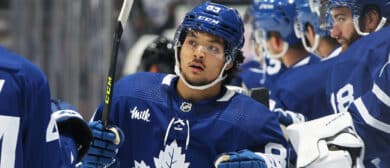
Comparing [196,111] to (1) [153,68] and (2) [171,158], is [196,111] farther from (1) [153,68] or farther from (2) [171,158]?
(1) [153,68]

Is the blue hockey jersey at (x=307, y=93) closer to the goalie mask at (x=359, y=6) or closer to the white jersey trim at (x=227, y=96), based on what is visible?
the goalie mask at (x=359, y=6)

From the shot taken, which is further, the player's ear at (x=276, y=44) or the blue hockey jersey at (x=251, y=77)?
the blue hockey jersey at (x=251, y=77)

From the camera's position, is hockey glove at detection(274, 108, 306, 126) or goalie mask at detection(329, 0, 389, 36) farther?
hockey glove at detection(274, 108, 306, 126)

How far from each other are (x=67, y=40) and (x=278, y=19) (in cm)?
128

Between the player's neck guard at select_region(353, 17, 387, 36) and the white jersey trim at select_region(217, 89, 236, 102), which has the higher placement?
the player's neck guard at select_region(353, 17, 387, 36)

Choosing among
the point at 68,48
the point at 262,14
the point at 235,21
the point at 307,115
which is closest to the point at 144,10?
the point at 68,48

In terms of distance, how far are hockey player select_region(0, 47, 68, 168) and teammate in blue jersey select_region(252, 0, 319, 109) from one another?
10.1 feet

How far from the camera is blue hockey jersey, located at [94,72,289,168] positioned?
388cm

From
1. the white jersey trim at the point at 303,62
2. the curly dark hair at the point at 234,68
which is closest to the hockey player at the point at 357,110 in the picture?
the curly dark hair at the point at 234,68

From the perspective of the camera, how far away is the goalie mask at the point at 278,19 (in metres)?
5.80

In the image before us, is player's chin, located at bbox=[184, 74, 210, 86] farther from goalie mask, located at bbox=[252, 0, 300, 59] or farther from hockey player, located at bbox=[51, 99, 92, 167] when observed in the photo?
goalie mask, located at bbox=[252, 0, 300, 59]

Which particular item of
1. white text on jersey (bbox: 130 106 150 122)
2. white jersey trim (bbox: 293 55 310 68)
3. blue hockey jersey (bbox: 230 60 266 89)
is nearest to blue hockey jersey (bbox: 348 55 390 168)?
white text on jersey (bbox: 130 106 150 122)

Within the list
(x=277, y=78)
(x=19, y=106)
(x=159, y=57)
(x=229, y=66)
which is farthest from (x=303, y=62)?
(x=19, y=106)

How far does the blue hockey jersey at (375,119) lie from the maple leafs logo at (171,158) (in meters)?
0.60
